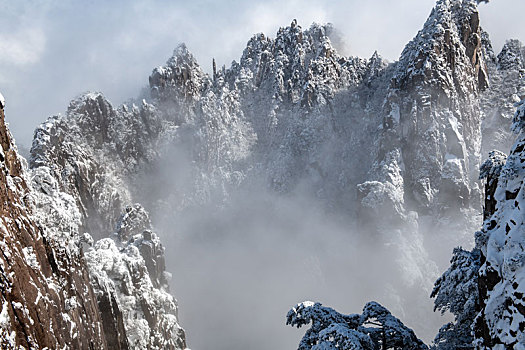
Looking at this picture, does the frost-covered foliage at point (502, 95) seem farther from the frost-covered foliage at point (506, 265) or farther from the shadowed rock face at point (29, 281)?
the shadowed rock face at point (29, 281)

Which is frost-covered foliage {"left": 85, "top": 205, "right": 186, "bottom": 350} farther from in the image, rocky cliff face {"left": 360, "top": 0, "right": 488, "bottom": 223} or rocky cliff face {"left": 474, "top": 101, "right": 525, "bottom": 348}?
rocky cliff face {"left": 360, "top": 0, "right": 488, "bottom": 223}

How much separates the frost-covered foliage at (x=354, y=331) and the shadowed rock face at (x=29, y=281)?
1026 centimetres

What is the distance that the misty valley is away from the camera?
16625 millimetres

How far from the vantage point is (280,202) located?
113938 millimetres

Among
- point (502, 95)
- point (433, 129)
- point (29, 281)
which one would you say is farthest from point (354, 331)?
point (502, 95)

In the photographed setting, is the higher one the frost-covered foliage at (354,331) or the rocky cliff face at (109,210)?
the rocky cliff face at (109,210)

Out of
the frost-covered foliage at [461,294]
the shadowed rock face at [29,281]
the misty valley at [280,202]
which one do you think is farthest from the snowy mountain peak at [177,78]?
the frost-covered foliage at [461,294]

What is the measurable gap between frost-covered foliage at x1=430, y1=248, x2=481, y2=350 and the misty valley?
0.24ft

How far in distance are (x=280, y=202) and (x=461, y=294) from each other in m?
98.5

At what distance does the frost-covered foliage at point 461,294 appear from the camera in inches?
588

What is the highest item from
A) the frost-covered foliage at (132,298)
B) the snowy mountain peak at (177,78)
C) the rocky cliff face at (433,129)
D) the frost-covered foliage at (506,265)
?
the snowy mountain peak at (177,78)

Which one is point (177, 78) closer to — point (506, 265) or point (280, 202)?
point (280, 202)

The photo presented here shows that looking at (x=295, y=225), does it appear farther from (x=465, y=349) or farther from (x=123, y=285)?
(x=465, y=349)

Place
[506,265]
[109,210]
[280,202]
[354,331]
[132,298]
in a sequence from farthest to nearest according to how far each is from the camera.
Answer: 1. [280,202]
2. [109,210]
3. [132,298]
4. [354,331]
5. [506,265]
